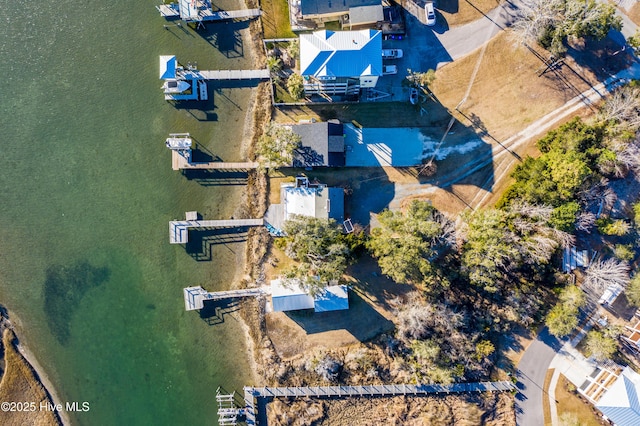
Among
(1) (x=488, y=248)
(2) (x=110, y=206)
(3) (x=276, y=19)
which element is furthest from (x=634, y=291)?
(2) (x=110, y=206)

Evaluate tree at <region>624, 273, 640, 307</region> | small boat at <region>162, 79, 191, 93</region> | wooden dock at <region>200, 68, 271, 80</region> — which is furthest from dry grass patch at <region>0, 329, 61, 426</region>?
tree at <region>624, 273, 640, 307</region>

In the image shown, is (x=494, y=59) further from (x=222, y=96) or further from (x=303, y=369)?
(x=303, y=369)

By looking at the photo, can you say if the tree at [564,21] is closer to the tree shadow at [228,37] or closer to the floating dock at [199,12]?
the floating dock at [199,12]

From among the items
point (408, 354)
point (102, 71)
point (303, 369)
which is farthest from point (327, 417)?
point (102, 71)

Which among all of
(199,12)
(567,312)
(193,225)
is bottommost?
(567,312)

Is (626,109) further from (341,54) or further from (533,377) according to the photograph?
(533,377)

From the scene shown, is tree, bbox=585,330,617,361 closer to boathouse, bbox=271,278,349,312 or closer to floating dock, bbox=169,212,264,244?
boathouse, bbox=271,278,349,312
